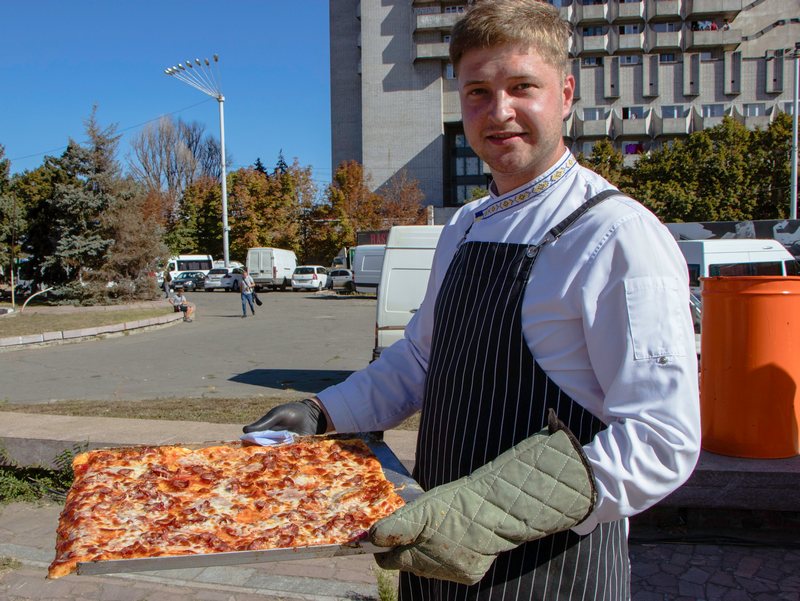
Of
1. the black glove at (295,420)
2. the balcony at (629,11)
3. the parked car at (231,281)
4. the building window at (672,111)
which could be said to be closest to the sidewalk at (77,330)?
the black glove at (295,420)

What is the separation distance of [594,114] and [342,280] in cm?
3412

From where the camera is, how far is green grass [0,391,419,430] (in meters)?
7.30

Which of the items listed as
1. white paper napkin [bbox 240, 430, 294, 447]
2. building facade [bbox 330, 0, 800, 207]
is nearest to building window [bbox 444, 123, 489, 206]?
building facade [bbox 330, 0, 800, 207]

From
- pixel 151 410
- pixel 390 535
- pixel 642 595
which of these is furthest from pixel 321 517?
pixel 151 410

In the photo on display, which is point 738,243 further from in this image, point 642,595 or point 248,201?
point 248,201

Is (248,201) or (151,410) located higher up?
(248,201)

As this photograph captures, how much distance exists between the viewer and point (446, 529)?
1435mm

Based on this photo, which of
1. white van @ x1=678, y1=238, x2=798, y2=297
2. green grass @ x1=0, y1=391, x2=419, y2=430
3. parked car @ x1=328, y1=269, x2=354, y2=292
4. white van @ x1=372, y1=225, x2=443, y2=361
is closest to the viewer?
green grass @ x1=0, y1=391, x2=419, y2=430

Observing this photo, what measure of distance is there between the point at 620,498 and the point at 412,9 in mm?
67860

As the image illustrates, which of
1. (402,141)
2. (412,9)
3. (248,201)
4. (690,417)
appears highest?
(412,9)

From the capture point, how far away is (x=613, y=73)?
63156 mm

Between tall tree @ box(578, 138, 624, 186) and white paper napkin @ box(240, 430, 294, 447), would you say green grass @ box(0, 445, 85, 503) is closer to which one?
white paper napkin @ box(240, 430, 294, 447)

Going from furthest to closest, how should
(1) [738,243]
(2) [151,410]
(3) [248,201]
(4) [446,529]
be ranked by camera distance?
(3) [248,201] < (1) [738,243] < (2) [151,410] < (4) [446,529]

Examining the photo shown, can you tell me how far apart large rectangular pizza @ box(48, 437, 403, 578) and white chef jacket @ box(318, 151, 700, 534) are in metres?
0.60
